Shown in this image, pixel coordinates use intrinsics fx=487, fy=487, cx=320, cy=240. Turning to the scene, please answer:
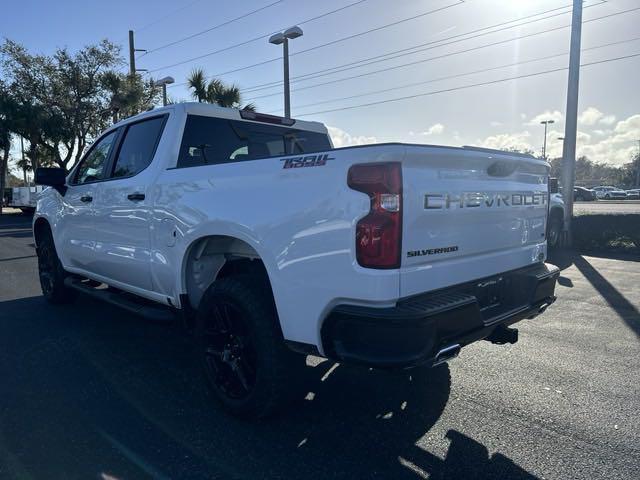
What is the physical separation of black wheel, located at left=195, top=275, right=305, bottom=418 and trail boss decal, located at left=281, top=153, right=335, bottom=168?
82 cm


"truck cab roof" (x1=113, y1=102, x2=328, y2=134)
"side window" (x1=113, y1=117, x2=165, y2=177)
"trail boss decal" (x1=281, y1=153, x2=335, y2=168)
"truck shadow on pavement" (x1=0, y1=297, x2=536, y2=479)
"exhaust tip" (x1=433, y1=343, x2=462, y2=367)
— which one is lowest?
"truck shadow on pavement" (x1=0, y1=297, x2=536, y2=479)

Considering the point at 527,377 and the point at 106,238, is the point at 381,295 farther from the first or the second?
the point at 106,238

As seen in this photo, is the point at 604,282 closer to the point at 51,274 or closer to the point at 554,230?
the point at 554,230

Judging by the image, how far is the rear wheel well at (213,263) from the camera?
3352 mm

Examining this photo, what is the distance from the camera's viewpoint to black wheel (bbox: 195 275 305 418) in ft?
9.30

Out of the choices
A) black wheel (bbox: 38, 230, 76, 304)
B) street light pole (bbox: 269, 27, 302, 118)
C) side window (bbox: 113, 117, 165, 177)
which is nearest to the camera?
side window (bbox: 113, 117, 165, 177)

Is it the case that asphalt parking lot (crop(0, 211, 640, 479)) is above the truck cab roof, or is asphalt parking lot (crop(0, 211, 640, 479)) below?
below

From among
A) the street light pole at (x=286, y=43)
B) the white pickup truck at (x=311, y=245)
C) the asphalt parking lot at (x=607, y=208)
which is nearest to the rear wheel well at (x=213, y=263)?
the white pickup truck at (x=311, y=245)

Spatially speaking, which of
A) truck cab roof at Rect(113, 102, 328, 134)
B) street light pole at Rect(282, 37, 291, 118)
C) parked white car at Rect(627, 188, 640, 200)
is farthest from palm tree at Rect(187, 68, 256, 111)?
parked white car at Rect(627, 188, 640, 200)

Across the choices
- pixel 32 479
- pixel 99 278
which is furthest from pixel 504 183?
pixel 99 278

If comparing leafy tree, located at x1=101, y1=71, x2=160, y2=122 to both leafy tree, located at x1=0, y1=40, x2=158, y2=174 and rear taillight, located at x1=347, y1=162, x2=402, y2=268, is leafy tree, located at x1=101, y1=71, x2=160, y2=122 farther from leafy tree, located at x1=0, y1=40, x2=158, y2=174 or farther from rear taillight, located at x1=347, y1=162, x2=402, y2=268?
rear taillight, located at x1=347, y1=162, x2=402, y2=268

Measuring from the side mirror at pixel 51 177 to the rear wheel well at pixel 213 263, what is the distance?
268cm

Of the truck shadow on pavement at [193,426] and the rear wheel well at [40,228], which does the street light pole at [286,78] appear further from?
the truck shadow on pavement at [193,426]

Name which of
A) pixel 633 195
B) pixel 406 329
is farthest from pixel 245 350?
pixel 633 195
